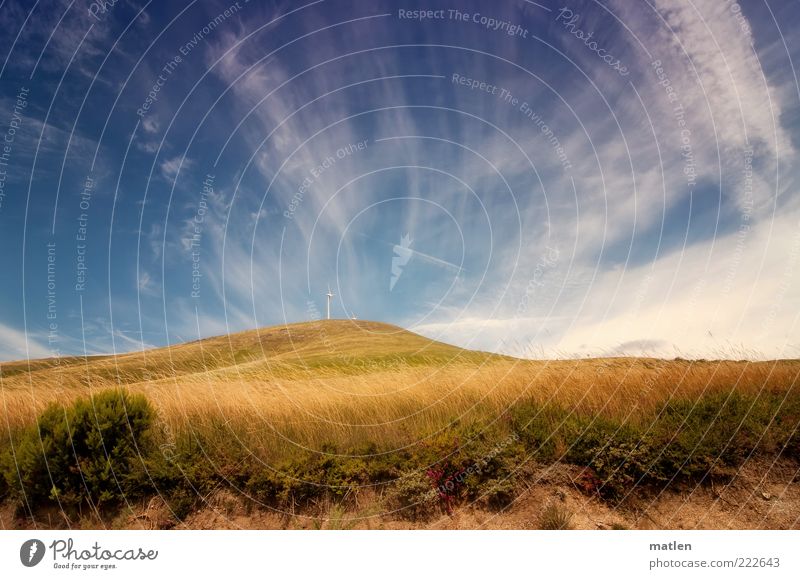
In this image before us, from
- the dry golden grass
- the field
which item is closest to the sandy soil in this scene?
the field

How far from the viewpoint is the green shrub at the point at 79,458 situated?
5738 millimetres

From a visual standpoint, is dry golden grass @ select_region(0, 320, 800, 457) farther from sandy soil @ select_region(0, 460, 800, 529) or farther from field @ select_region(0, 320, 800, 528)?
sandy soil @ select_region(0, 460, 800, 529)

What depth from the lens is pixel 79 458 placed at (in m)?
5.86

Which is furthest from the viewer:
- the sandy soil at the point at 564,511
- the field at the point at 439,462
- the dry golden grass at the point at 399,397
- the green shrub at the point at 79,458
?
the dry golden grass at the point at 399,397

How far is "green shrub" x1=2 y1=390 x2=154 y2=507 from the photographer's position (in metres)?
5.74

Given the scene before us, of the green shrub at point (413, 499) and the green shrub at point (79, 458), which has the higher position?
the green shrub at point (79, 458)

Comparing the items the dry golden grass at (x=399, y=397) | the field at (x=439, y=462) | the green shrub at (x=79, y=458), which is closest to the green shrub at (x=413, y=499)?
the field at (x=439, y=462)

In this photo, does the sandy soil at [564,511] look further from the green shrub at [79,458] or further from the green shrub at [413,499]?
the green shrub at [79,458]

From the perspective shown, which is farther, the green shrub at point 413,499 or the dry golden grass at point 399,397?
the dry golden grass at point 399,397

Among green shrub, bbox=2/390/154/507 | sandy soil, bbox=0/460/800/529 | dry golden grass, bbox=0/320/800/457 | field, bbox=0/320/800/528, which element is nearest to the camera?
sandy soil, bbox=0/460/800/529

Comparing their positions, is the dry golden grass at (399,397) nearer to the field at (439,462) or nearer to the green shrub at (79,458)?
the field at (439,462)

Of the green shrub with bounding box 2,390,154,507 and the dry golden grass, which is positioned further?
the dry golden grass

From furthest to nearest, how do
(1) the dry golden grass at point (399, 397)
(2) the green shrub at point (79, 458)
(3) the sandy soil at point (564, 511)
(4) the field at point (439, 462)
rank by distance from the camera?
(1) the dry golden grass at point (399, 397) → (2) the green shrub at point (79, 458) → (4) the field at point (439, 462) → (3) the sandy soil at point (564, 511)

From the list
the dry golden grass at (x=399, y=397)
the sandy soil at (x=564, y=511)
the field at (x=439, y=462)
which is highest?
the dry golden grass at (x=399, y=397)
